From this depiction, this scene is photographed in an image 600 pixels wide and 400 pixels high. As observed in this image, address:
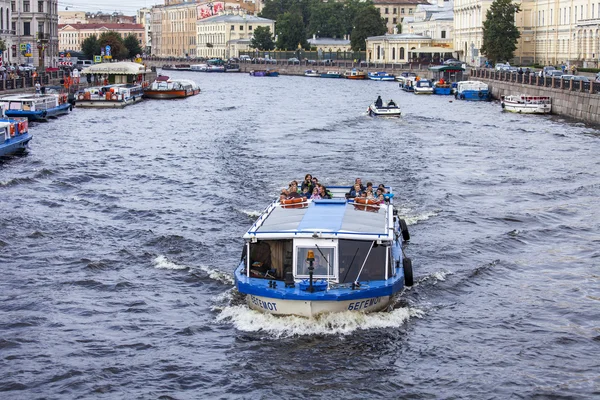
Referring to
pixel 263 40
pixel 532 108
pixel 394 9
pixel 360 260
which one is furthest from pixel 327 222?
pixel 394 9

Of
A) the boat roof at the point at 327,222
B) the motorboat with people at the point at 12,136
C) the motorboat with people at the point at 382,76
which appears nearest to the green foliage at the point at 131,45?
the motorboat with people at the point at 382,76

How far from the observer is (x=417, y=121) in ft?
199

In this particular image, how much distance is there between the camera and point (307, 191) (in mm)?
24391

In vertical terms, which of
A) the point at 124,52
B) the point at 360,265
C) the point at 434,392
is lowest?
the point at 434,392

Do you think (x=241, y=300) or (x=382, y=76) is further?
(x=382, y=76)

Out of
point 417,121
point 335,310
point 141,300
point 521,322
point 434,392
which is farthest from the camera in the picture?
point 417,121

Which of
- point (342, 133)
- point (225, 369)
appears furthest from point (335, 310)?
point (342, 133)

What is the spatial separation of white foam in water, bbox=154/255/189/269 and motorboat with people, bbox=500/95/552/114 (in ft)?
149

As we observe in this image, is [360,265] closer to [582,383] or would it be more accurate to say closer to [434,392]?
[434,392]

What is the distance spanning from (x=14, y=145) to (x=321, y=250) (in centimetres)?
2534

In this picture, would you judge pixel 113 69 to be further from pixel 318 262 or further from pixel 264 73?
pixel 264 73

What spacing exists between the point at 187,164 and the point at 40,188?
8.20 metres

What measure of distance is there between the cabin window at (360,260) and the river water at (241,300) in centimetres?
80

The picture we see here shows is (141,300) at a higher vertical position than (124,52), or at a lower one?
lower
